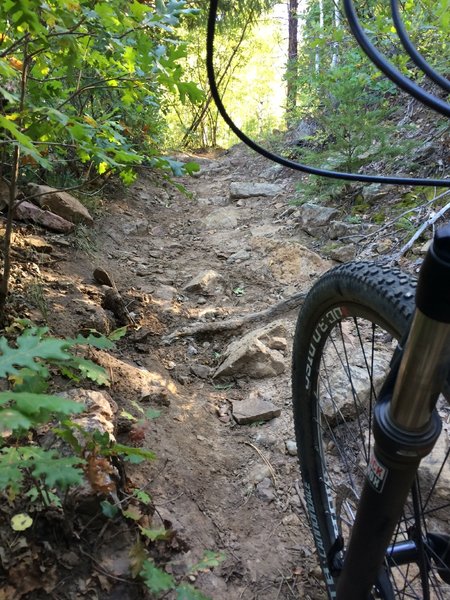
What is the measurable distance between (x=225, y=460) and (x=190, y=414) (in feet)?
1.15

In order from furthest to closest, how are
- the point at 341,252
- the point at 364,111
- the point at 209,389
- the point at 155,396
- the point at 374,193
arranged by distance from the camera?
the point at 364,111
the point at 374,193
the point at 341,252
the point at 209,389
the point at 155,396

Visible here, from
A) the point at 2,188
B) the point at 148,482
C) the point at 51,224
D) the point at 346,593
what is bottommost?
the point at 148,482

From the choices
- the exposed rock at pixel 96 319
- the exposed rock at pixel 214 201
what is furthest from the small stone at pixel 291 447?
the exposed rock at pixel 214 201

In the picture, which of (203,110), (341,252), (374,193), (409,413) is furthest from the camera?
(203,110)

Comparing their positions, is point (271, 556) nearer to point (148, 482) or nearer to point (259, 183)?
point (148, 482)

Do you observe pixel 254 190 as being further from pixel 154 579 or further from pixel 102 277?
pixel 154 579

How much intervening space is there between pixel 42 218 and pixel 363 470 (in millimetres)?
3186

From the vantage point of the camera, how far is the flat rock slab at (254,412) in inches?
98.4

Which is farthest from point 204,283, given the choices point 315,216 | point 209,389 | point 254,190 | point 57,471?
point 254,190

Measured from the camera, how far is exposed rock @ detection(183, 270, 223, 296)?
391 centimetres

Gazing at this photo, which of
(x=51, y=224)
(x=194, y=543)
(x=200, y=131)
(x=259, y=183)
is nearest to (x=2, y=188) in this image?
(x=51, y=224)

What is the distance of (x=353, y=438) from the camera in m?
2.14

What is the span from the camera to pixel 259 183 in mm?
7582

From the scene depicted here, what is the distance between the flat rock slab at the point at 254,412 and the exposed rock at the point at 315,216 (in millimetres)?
2766
